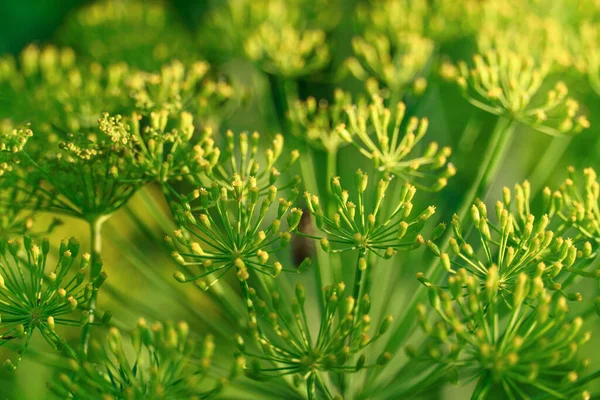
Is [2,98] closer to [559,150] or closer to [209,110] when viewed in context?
[209,110]

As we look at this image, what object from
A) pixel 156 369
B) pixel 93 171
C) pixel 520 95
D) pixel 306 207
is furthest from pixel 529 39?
pixel 156 369

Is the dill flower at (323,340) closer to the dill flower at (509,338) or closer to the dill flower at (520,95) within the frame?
the dill flower at (509,338)

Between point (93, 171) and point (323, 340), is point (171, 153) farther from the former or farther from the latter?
point (323, 340)

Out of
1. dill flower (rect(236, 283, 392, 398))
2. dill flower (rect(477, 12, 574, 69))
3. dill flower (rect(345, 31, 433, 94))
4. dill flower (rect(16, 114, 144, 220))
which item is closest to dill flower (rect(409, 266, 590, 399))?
dill flower (rect(236, 283, 392, 398))

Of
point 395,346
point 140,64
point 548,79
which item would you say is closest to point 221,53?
point 140,64

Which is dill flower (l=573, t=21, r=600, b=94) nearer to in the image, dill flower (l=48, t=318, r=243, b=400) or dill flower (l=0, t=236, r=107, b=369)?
dill flower (l=48, t=318, r=243, b=400)

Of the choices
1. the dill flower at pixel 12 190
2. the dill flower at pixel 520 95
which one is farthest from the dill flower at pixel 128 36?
the dill flower at pixel 520 95

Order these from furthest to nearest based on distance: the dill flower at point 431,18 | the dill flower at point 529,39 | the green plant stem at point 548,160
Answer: the dill flower at point 431,18, the green plant stem at point 548,160, the dill flower at point 529,39

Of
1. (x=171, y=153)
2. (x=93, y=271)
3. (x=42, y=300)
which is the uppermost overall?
(x=171, y=153)
